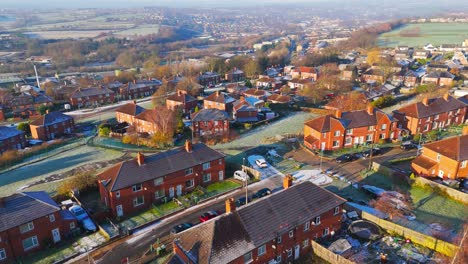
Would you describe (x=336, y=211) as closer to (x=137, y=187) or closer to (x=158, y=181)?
(x=158, y=181)

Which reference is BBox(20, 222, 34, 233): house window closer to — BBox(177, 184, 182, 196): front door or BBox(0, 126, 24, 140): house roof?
BBox(177, 184, 182, 196): front door

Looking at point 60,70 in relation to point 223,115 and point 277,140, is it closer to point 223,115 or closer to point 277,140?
point 223,115

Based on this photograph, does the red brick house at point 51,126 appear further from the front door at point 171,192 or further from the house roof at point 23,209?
the front door at point 171,192

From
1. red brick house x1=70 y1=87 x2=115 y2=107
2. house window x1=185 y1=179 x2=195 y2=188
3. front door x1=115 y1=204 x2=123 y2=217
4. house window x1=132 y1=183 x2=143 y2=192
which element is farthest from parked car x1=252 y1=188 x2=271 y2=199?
red brick house x1=70 y1=87 x2=115 y2=107

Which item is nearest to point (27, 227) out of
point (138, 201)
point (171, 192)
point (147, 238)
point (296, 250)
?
point (147, 238)

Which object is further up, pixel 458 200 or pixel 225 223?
pixel 225 223

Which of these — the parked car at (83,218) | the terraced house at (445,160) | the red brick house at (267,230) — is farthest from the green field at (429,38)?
the parked car at (83,218)

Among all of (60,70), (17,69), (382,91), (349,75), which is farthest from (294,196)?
(17,69)
